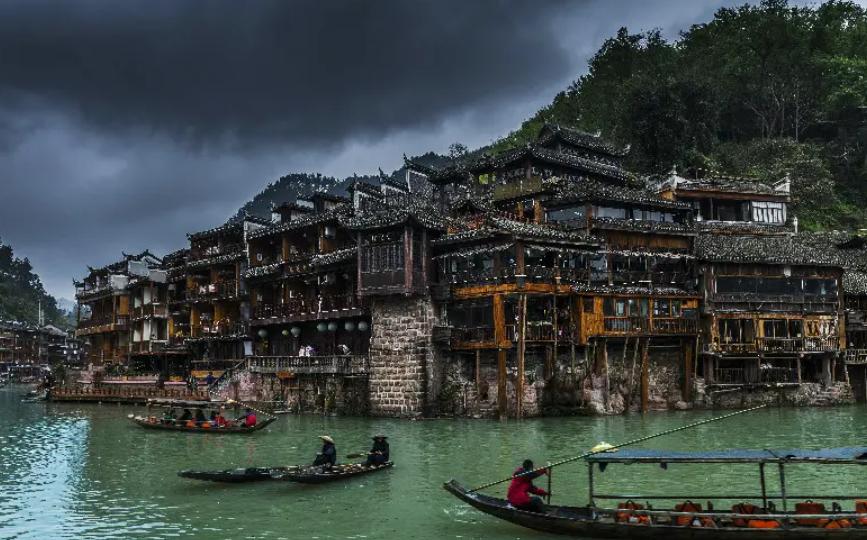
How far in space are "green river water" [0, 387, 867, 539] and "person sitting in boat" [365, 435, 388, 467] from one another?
0.39 m

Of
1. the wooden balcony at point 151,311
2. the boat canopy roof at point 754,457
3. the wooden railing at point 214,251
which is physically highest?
the wooden railing at point 214,251

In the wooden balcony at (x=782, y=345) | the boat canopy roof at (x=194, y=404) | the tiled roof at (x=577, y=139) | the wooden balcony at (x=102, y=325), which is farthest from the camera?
the wooden balcony at (x=102, y=325)

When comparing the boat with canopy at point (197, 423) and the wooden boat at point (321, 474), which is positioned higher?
the boat with canopy at point (197, 423)

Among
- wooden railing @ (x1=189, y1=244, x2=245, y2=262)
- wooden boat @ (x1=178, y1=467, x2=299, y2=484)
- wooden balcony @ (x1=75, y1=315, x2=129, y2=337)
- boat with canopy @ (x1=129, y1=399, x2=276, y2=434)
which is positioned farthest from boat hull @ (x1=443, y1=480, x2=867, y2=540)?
wooden balcony @ (x1=75, y1=315, x2=129, y2=337)

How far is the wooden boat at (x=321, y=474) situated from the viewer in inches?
786

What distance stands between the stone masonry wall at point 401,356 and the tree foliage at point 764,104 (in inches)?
1150

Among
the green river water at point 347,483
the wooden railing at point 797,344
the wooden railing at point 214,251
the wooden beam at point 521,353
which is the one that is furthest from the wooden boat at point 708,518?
the wooden railing at point 214,251

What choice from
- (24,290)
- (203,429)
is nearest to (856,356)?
(203,429)

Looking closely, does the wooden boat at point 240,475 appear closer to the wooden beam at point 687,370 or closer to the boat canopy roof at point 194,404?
the boat canopy roof at point 194,404

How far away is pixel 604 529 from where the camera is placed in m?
14.0

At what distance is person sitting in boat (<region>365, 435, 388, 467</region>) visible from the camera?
22.1 meters

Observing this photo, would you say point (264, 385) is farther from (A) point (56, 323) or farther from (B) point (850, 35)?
(A) point (56, 323)

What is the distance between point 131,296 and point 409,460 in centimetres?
5231

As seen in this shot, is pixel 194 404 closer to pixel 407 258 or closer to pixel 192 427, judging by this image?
pixel 192 427
